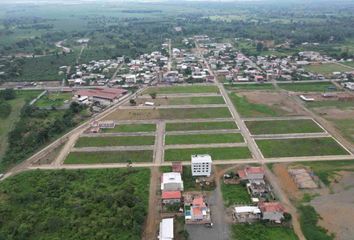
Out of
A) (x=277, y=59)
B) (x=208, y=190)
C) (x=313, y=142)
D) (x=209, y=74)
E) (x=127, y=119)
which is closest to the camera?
(x=208, y=190)

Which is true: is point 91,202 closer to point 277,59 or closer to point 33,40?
point 277,59

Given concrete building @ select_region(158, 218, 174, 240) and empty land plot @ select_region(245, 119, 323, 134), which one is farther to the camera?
empty land plot @ select_region(245, 119, 323, 134)

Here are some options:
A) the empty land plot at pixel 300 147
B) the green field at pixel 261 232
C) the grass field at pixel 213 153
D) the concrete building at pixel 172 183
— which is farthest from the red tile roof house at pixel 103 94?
the green field at pixel 261 232

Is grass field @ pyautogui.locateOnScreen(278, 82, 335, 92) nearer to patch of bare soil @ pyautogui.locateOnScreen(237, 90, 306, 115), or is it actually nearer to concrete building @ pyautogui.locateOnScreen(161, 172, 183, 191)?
patch of bare soil @ pyautogui.locateOnScreen(237, 90, 306, 115)

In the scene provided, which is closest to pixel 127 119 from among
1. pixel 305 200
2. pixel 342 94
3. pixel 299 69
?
pixel 305 200

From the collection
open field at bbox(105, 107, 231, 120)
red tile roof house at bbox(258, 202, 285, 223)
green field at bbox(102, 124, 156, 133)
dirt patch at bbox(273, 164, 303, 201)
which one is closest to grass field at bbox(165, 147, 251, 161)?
dirt patch at bbox(273, 164, 303, 201)

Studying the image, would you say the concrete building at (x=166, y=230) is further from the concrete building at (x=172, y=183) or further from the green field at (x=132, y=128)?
the green field at (x=132, y=128)

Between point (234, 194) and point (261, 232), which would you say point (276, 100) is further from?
point (261, 232)
